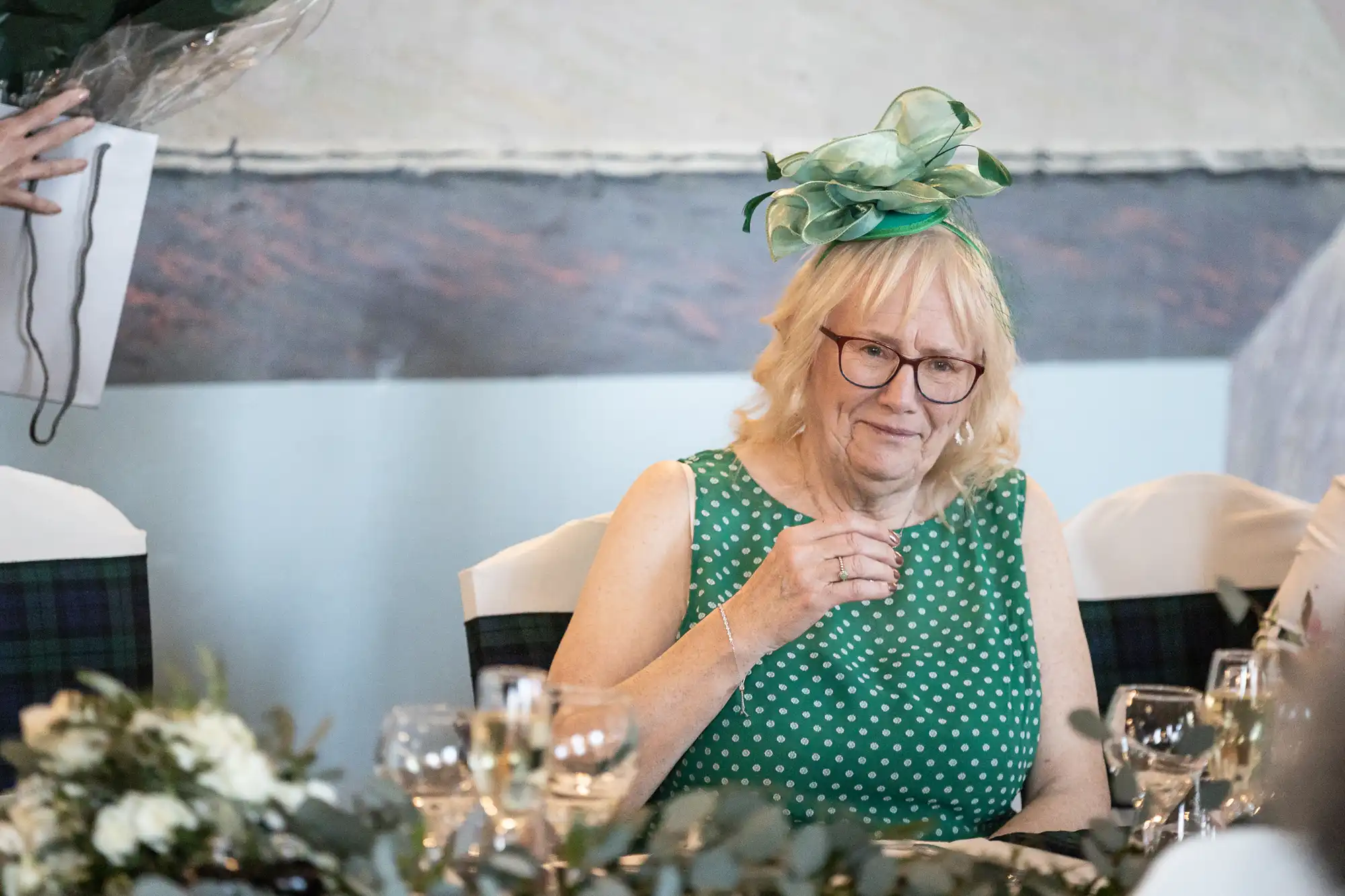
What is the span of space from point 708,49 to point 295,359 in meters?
0.93

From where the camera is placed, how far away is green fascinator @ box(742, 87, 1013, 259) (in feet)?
5.83

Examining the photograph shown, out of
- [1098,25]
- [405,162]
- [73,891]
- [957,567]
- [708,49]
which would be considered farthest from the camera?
[1098,25]

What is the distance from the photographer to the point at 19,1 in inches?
67.0

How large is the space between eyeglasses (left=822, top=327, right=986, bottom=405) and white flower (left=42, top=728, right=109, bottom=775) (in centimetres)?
115

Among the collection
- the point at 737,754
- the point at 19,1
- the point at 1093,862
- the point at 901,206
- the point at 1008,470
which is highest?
the point at 19,1

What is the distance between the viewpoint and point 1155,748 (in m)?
1.18

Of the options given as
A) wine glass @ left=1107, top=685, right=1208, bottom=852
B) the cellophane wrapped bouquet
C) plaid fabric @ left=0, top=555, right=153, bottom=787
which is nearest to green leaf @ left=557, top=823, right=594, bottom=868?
wine glass @ left=1107, top=685, right=1208, bottom=852

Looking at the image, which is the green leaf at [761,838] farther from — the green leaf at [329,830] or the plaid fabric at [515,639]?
the plaid fabric at [515,639]

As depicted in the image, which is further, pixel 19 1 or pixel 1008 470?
pixel 1008 470

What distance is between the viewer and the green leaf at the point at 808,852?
2.91 ft

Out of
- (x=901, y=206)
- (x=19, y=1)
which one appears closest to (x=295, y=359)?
(x=19, y=1)

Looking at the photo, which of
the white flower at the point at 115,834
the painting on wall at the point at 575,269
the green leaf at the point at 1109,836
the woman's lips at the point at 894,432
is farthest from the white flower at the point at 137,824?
the painting on wall at the point at 575,269

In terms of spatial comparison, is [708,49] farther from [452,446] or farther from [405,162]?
[452,446]

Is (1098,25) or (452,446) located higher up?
(1098,25)
